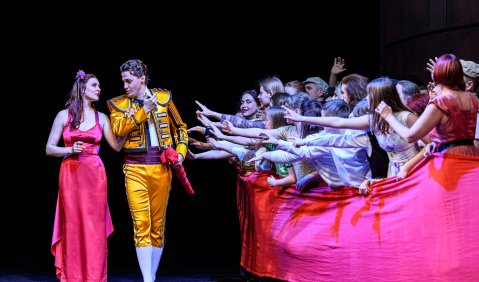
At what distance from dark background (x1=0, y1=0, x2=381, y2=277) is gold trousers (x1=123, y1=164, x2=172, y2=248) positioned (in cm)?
209

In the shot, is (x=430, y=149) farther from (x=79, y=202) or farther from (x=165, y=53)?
(x=165, y=53)

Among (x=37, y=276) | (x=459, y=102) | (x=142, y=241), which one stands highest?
(x=459, y=102)

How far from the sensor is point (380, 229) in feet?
14.5

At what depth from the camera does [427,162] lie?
13.2ft

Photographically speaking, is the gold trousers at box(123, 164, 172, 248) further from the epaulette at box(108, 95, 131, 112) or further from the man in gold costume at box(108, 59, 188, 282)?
the epaulette at box(108, 95, 131, 112)

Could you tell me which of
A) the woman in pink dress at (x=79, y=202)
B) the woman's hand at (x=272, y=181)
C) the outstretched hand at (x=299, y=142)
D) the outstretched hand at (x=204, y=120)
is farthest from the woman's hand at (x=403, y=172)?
the outstretched hand at (x=204, y=120)

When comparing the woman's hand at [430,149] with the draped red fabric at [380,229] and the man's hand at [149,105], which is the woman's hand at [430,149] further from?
the man's hand at [149,105]

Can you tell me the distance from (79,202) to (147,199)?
19.5 inches

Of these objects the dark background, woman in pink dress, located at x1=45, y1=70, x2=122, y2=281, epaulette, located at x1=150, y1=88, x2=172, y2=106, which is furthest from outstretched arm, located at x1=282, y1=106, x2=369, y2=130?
the dark background

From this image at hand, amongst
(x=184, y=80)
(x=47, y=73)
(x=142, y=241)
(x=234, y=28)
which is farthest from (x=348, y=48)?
(x=142, y=241)

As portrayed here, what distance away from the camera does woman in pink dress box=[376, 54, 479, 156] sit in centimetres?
384

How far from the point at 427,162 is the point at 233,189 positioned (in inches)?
251

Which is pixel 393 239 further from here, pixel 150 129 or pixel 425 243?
pixel 150 129

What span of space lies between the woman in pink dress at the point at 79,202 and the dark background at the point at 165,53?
7.16 ft
